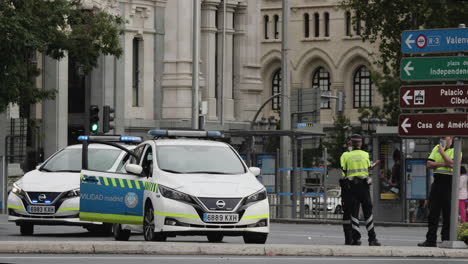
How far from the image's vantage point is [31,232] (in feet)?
97.6

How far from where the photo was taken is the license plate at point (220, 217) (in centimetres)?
2353

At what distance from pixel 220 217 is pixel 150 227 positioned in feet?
4.35

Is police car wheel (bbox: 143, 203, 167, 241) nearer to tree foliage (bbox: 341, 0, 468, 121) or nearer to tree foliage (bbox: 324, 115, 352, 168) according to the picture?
tree foliage (bbox: 341, 0, 468, 121)

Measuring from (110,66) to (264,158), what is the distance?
19.9 m

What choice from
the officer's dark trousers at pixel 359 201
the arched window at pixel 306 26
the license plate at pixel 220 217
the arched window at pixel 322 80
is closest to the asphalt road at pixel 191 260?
the license plate at pixel 220 217

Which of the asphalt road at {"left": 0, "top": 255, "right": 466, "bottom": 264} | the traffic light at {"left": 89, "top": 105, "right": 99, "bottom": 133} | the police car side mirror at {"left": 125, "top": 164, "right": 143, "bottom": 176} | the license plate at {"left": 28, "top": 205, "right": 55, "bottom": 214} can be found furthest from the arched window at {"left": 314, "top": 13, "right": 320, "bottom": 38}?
the asphalt road at {"left": 0, "top": 255, "right": 466, "bottom": 264}

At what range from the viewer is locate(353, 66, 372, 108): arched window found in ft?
356

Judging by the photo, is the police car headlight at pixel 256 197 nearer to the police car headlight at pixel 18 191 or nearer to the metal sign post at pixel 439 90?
the metal sign post at pixel 439 90

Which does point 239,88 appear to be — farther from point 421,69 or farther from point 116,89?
point 421,69

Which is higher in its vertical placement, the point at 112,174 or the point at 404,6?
the point at 404,6

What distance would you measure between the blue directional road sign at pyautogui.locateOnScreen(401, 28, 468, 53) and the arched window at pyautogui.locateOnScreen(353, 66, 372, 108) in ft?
273

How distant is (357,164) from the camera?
25.8 metres

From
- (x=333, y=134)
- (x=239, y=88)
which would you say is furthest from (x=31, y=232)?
(x=333, y=134)

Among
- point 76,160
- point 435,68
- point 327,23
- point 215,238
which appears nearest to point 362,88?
point 327,23
